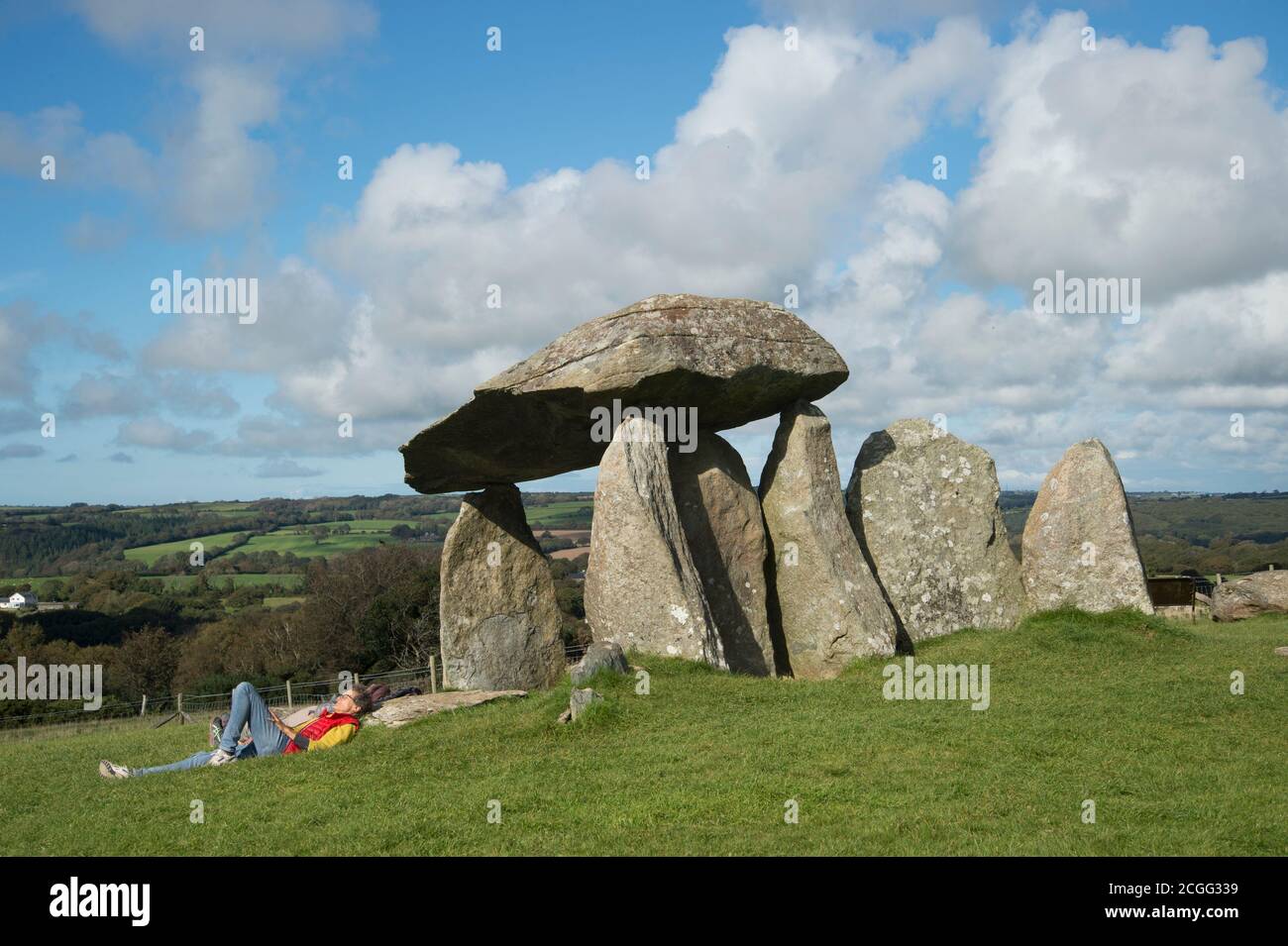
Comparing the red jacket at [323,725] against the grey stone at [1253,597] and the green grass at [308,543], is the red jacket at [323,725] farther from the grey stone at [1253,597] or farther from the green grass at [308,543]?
the green grass at [308,543]

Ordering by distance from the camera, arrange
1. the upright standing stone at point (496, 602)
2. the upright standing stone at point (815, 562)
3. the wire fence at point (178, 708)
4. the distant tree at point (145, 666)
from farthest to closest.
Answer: the distant tree at point (145, 666), the wire fence at point (178, 708), the upright standing stone at point (496, 602), the upright standing stone at point (815, 562)

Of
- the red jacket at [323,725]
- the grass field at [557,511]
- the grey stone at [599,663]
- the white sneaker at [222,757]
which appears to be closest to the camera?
the white sneaker at [222,757]

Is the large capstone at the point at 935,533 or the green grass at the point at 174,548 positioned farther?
the green grass at the point at 174,548

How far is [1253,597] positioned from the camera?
25.2 m

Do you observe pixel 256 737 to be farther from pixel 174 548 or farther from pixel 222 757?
pixel 174 548

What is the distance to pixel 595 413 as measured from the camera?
17.2m

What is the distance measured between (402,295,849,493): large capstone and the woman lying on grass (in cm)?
641

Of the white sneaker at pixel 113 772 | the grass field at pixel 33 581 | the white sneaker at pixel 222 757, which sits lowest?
the grass field at pixel 33 581

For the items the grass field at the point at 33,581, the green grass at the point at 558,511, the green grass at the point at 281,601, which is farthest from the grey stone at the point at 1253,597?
the grass field at the point at 33,581

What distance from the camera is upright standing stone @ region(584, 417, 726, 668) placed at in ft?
48.6

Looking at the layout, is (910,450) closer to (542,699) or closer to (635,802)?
(542,699)

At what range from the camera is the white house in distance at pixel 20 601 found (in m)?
59.1

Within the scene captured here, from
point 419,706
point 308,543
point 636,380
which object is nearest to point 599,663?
point 419,706

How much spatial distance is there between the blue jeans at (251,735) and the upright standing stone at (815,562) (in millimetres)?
8614
